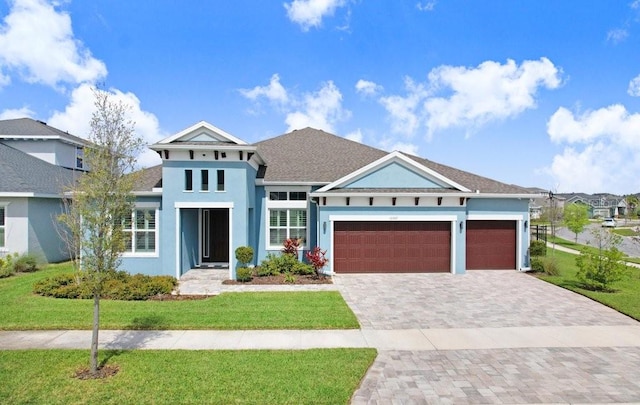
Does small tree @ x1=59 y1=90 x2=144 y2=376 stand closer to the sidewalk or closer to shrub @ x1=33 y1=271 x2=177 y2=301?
the sidewalk

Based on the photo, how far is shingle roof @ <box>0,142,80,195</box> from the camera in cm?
1742

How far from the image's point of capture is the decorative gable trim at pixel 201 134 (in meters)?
14.7

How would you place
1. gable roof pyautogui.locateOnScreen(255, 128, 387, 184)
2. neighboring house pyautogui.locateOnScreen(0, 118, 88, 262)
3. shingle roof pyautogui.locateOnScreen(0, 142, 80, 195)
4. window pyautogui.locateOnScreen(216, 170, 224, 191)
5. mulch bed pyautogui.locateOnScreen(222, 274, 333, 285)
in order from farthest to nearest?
1. gable roof pyautogui.locateOnScreen(255, 128, 387, 184)
2. shingle roof pyautogui.locateOnScreen(0, 142, 80, 195)
3. neighboring house pyautogui.locateOnScreen(0, 118, 88, 262)
4. window pyautogui.locateOnScreen(216, 170, 224, 191)
5. mulch bed pyautogui.locateOnScreen(222, 274, 333, 285)

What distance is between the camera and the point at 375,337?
8438 mm

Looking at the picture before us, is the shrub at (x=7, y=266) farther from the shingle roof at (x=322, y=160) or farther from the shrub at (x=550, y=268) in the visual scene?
the shrub at (x=550, y=268)

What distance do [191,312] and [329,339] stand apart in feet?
13.8

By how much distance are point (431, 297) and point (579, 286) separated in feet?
20.7

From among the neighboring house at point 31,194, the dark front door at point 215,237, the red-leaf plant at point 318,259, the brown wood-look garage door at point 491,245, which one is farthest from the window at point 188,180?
the brown wood-look garage door at point 491,245

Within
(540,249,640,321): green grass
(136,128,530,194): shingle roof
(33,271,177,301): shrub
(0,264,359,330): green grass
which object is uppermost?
(136,128,530,194): shingle roof

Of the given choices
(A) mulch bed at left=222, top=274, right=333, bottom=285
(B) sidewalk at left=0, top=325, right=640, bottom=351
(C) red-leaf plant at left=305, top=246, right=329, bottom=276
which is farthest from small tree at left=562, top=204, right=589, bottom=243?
(A) mulch bed at left=222, top=274, right=333, bottom=285

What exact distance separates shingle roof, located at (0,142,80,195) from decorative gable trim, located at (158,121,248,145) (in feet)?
17.1

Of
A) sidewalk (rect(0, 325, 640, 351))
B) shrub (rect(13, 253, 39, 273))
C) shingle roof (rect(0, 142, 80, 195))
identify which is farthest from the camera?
shingle roof (rect(0, 142, 80, 195))

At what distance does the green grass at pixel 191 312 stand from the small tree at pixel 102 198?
2953 millimetres

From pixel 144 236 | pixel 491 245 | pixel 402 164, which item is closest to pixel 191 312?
pixel 144 236
